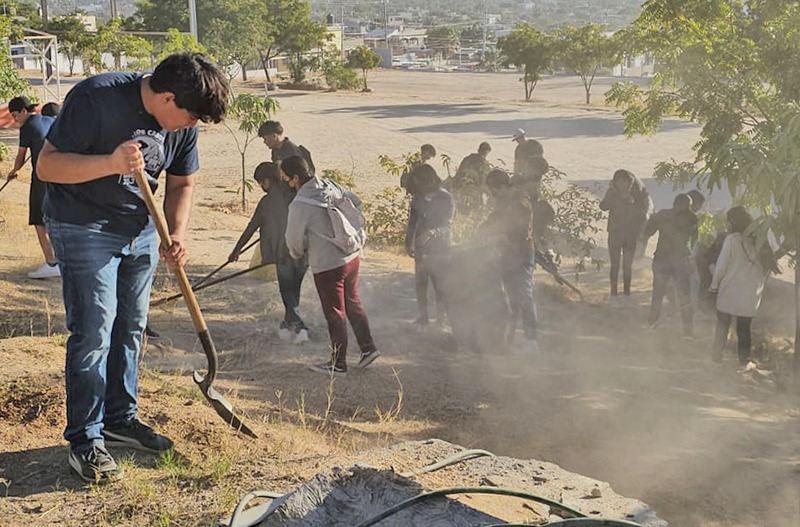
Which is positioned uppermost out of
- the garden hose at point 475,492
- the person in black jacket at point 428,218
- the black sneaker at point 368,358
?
the person in black jacket at point 428,218

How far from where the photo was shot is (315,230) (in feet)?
20.9

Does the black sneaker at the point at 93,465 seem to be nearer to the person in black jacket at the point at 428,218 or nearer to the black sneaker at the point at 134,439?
the black sneaker at the point at 134,439

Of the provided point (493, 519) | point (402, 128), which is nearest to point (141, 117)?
point (493, 519)

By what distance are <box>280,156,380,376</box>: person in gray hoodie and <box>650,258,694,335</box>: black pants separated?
10.9ft

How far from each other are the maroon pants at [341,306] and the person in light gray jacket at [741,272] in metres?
2.80

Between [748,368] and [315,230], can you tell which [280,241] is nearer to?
[315,230]

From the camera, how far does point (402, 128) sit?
30.4 metres

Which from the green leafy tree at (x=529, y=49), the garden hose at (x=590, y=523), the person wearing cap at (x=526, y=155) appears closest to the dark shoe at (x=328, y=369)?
the garden hose at (x=590, y=523)

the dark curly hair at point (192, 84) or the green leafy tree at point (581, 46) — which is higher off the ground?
the green leafy tree at point (581, 46)

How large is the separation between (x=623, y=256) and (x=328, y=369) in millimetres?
4294

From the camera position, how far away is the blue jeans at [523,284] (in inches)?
301

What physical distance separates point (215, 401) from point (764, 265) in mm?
4617

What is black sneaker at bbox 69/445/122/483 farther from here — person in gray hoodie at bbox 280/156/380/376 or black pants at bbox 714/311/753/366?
black pants at bbox 714/311/753/366

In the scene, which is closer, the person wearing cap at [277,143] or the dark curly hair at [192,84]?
the dark curly hair at [192,84]
